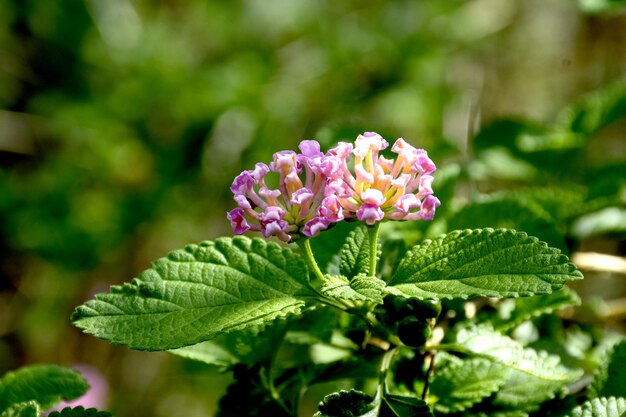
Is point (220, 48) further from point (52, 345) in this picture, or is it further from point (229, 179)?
point (52, 345)

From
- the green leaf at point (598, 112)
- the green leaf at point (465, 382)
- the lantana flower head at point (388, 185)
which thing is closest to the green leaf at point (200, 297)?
the lantana flower head at point (388, 185)

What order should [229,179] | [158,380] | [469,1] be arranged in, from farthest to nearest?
[469,1] → [158,380] → [229,179]

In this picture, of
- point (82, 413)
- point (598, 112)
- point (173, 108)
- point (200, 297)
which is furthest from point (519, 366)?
point (173, 108)

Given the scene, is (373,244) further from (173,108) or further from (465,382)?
(173,108)

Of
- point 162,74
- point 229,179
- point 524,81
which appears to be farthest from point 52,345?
point 524,81

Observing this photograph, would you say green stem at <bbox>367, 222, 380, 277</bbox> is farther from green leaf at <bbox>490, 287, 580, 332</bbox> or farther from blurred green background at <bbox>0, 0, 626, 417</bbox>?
blurred green background at <bbox>0, 0, 626, 417</bbox>

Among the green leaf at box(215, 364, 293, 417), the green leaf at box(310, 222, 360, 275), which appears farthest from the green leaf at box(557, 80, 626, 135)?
the green leaf at box(215, 364, 293, 417)
